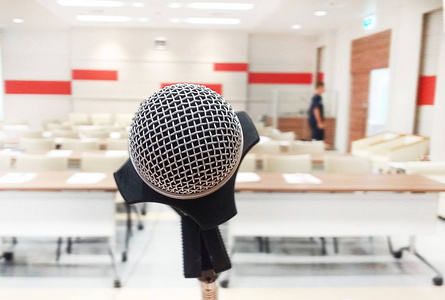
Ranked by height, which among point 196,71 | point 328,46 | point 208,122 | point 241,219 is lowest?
point 241,219

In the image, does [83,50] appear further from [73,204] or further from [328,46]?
[73,204]

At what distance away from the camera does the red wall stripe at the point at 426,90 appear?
649 cm

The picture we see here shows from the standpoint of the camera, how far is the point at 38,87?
12.3 metres

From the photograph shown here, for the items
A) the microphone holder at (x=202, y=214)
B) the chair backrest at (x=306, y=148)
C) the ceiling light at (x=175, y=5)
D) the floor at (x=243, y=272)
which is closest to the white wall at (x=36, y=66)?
the ceiling light at (x=175, y=5)

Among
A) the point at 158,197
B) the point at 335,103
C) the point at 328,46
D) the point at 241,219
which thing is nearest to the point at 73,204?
the point at 241,219

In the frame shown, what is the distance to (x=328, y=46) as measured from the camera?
36.9 ft

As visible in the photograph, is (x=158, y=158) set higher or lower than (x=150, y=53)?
lower

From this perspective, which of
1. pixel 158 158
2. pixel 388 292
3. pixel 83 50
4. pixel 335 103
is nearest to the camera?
pixel 158 158

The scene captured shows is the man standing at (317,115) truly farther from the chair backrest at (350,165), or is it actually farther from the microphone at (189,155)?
the microphone at (189,155)

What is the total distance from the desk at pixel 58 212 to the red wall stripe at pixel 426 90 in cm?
579

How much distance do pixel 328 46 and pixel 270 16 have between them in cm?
291

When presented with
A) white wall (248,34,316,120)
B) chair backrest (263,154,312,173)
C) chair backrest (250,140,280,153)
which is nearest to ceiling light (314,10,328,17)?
white wall (248,34,316,120)

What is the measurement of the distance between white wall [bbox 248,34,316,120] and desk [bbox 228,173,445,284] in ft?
31.0

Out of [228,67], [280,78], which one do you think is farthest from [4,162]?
[280,78]
